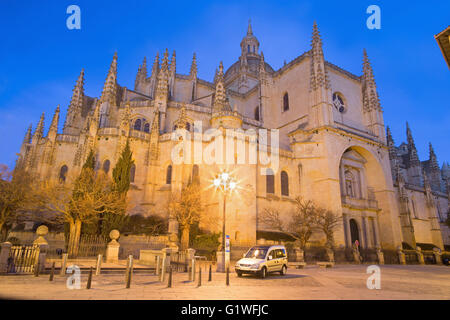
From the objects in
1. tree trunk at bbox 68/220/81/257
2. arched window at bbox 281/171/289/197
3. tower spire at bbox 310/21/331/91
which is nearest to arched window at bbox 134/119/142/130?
tree trunk at bbox 68/220/81/257

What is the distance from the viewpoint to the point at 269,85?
35.0 metres

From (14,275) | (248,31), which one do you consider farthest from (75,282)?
(248,31)

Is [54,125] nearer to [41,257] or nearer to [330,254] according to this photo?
[41,257]

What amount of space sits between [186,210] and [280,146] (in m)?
15.6

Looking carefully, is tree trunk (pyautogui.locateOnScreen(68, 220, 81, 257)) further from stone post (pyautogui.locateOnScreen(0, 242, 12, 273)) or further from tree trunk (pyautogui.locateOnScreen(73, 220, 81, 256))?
stone post (pyautogui.locateOnScreen(0, 242, 12, 273))

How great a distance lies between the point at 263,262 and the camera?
11148 millimetres

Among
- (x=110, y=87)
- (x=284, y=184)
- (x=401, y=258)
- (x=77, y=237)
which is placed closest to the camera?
(x=77, y=237)

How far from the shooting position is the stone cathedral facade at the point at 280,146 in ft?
82.0

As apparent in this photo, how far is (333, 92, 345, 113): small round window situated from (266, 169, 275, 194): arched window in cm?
1230

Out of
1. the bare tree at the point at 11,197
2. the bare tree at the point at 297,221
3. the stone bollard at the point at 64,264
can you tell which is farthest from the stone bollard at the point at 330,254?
the bare tree at the point at 11,197

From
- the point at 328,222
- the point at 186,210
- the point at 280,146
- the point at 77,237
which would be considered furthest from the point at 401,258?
the point at 77,237

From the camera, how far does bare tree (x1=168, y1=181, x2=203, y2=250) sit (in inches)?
782

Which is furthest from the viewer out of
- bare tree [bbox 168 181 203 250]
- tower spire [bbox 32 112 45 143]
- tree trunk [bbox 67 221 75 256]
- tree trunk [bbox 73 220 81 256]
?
tower spire [bbox 32 112 45 143]

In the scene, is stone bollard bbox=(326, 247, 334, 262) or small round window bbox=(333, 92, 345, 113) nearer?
stone bollard bbox=(326, 247, 334, 262)
